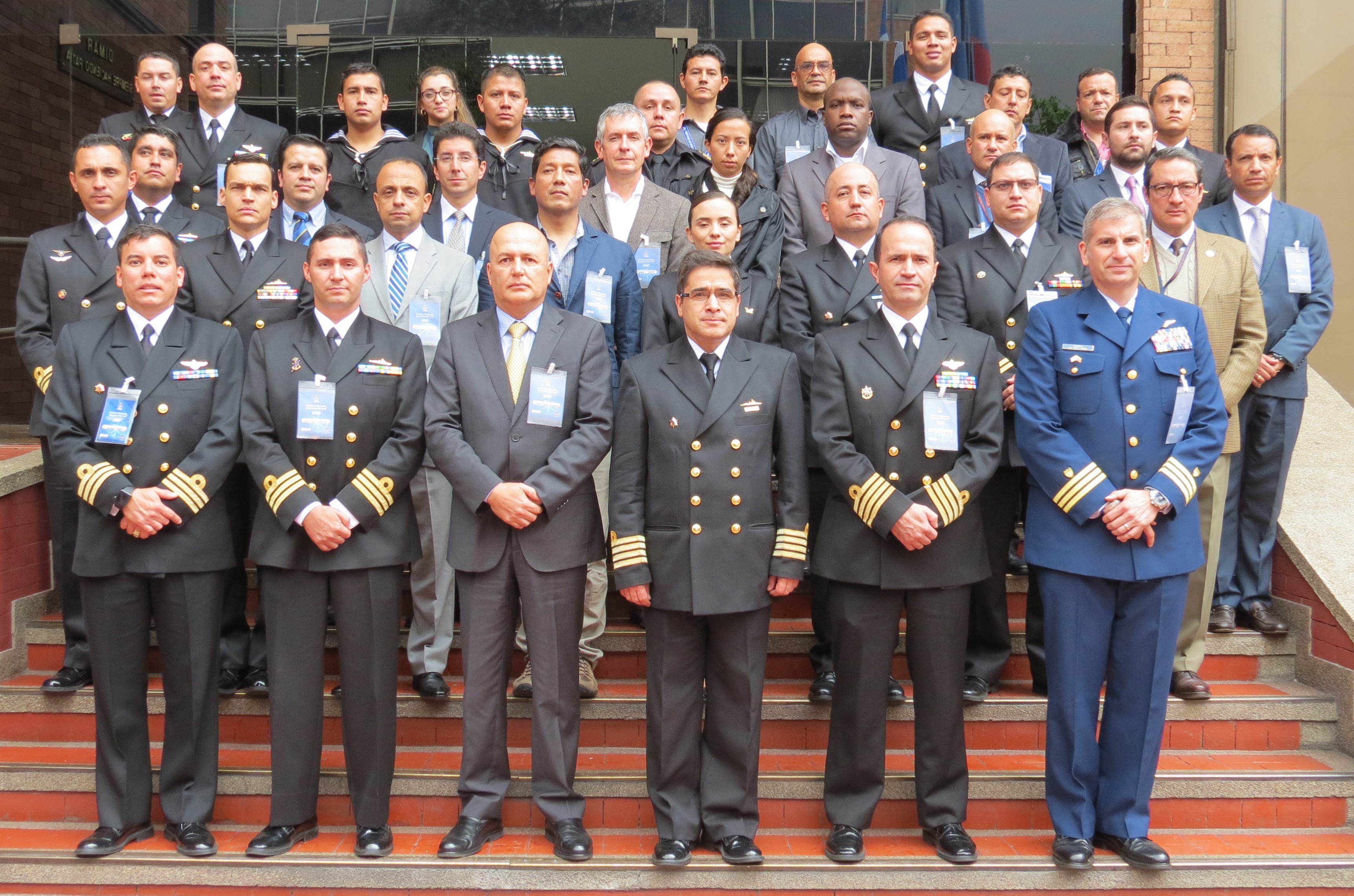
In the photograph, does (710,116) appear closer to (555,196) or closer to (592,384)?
(555,196)

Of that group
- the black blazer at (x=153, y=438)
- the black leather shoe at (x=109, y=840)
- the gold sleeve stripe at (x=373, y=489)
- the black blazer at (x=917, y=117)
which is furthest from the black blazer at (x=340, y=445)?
the black blazer at (x=917, y=117)

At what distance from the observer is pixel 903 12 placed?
810 cm

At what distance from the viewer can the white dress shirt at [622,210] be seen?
17.5 feet

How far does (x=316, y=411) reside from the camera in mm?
3930

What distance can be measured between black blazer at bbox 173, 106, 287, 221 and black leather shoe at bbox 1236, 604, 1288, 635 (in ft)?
16.8

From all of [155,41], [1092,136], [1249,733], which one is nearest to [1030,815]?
[1249,733]

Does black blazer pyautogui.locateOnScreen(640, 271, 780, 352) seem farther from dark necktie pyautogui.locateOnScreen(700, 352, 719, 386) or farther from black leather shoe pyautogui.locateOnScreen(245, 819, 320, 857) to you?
black leather shoe pyautogui.locateOnScreen(245, 819, 320, 857)

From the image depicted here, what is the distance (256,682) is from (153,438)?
47.7 inches

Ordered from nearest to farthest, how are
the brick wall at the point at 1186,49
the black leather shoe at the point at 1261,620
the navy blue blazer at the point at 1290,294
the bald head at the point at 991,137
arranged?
1. the black leather shoe at the point at 1261,620
2. the navy blue blazer at the point at 1290,294
3. the bald head at the point at 991,137
4. the brick wall at the point at 1186,49

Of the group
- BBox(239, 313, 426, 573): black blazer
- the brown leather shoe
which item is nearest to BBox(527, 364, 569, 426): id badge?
BBox(239, 313, 426, 573): black blazer

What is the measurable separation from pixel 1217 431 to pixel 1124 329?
1.57 ft

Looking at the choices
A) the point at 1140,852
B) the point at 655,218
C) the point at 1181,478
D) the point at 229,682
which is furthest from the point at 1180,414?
the point at 229,682

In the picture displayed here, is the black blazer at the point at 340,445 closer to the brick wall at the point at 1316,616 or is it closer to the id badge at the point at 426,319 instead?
the id badge at the point at 426,319

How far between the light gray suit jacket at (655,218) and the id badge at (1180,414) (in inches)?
90.2
